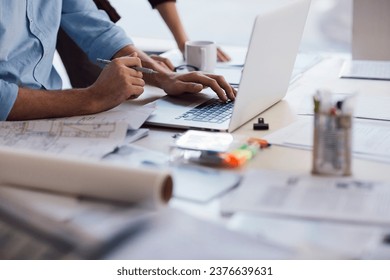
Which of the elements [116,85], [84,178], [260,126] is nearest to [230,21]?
[116,85]

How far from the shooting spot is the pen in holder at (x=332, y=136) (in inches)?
44.0

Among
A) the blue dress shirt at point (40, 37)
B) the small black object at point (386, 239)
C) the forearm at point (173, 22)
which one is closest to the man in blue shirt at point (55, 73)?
the blue dress shirt at point (40, 37)

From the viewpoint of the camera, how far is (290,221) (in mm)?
997

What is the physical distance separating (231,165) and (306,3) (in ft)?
1.90

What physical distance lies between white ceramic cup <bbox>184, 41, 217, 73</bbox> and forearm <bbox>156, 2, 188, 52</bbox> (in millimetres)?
296

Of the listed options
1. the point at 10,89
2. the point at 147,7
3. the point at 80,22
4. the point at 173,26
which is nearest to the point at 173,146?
the point at 10,89

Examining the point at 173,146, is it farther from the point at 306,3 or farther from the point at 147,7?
the point at 147,7

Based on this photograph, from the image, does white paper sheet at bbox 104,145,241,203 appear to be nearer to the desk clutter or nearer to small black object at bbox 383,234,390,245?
the desk clutter

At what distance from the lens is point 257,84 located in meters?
1.49

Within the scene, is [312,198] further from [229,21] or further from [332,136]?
[229,21]

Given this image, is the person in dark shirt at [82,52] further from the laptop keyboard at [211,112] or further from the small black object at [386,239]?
the small black object at [386,239]

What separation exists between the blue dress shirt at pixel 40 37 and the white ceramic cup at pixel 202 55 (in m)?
0.20

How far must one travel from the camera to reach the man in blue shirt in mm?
1560

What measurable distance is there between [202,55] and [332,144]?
935 mm
